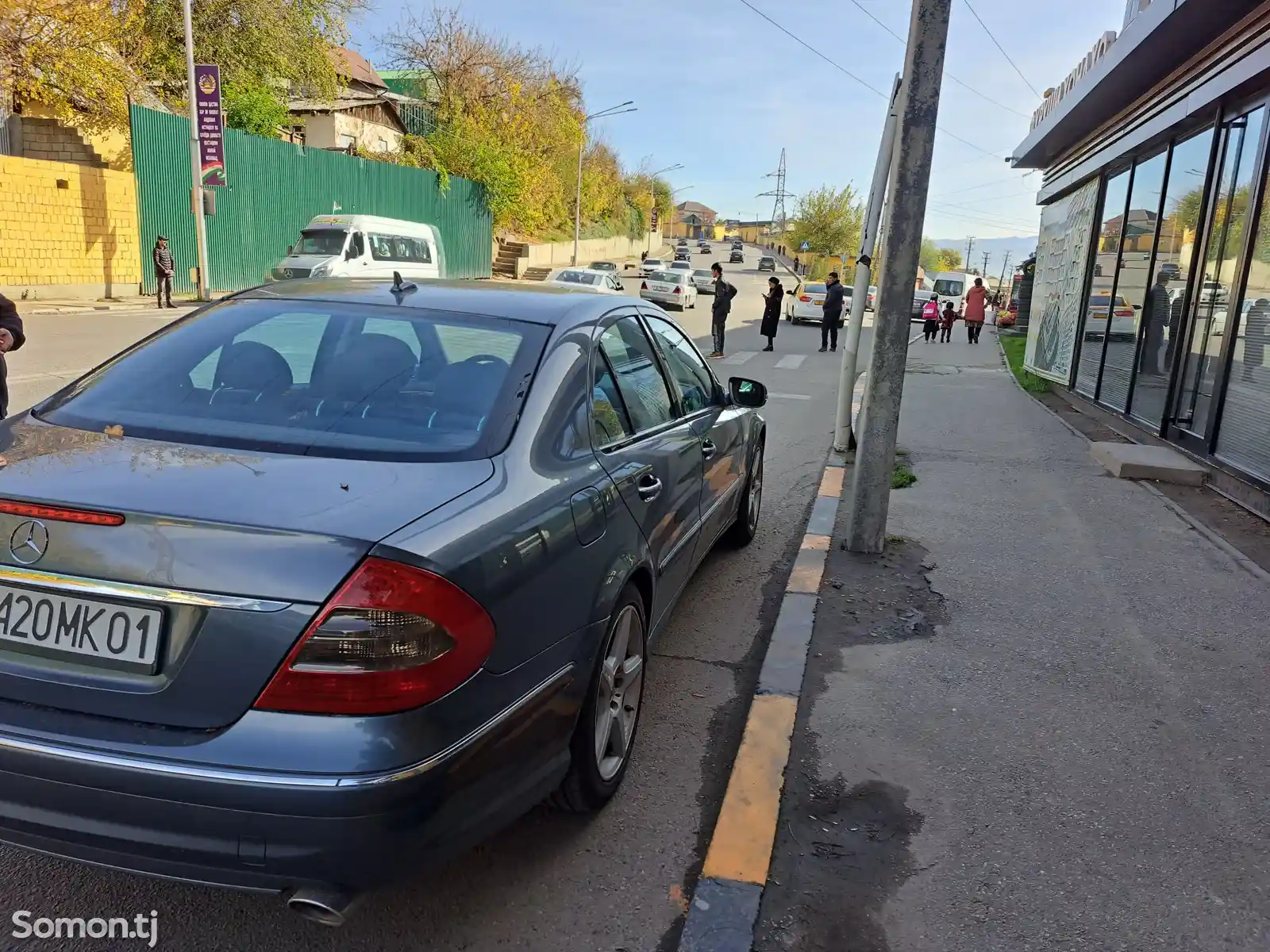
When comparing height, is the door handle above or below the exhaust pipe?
above

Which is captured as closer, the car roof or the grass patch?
the car roof

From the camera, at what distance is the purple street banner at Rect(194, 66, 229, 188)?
22.1m

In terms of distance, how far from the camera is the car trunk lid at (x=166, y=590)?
1.98m

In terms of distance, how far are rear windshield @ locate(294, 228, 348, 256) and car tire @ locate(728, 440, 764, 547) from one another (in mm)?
17504

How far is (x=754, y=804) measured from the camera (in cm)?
311

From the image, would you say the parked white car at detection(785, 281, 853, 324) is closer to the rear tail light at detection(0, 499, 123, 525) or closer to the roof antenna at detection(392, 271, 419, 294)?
the roof antenna at detection(392, 271, 419, 294)

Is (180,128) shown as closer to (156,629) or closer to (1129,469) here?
(1129,469)

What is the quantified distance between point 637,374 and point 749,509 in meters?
2.32

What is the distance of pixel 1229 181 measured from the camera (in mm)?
8367

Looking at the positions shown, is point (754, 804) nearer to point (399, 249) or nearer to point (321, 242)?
point (321, 242)

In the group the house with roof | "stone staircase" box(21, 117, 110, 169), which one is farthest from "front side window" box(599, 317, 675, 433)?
the house with roof

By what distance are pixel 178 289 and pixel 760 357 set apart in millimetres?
14508

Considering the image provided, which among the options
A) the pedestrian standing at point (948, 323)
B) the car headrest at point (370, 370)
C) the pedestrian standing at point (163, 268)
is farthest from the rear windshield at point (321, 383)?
the pedestrian standing at point (948, 323)

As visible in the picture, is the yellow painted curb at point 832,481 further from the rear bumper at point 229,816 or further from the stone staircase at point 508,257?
the stone staircase at point 508,257
